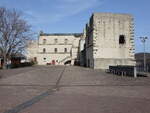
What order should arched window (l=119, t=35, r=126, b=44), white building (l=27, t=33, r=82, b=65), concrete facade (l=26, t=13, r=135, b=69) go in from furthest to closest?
white building (l=27, t=33, r=82, b=65) < arched window (l=119, t=35, r=126, b=44) < concrete facade (l=26, t=13, r=135, b=69)

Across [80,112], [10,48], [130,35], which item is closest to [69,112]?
[80,112]

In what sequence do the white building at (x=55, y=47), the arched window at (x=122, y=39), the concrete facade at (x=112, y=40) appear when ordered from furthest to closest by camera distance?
the white building at (x=55, y=47)
the arched window at (x=122, y=39)
the concrete facade at (x=112, y=40)

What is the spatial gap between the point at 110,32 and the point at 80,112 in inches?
1454

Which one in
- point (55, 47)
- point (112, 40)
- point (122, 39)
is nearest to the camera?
point (112, 40)

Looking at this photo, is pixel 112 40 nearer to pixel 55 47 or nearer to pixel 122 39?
pixel 122 39

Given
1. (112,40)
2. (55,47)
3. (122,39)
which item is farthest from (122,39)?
(55,47)

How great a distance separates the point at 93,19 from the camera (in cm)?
4319

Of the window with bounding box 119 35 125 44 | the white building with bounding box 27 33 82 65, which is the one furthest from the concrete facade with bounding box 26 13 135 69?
the white building with bounding box 27 33 82 65

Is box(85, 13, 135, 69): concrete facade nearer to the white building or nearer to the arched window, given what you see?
the arched window

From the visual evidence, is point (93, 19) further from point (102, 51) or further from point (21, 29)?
point (21, 29)

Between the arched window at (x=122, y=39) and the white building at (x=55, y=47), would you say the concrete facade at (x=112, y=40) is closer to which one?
the arched window at (x=122, y=39)

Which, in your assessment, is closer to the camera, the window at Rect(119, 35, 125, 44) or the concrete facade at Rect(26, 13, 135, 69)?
the concrete facade at Rect(26, 13, 135, 69)

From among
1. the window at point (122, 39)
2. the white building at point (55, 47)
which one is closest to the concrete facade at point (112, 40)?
the window at point (122, 39)

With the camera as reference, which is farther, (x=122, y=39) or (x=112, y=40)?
(x=122, y=39)
